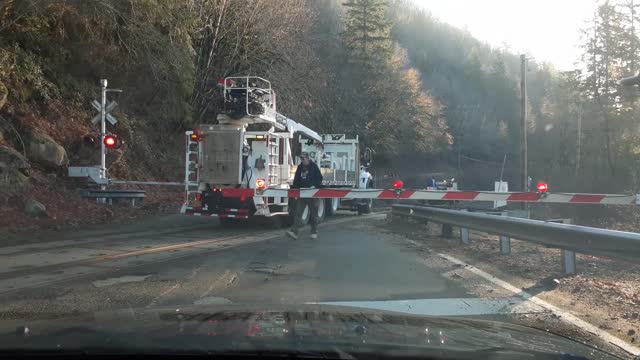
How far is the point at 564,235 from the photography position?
8.16 metres

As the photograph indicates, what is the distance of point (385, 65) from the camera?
193 feet

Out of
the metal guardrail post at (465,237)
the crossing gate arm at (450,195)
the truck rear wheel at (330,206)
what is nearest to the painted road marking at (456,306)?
the metal guardrail post at (465,237)

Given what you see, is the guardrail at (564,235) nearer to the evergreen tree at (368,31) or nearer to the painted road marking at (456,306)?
the painted road marking at (456,306)

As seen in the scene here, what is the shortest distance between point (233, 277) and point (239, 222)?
10313 millimetres

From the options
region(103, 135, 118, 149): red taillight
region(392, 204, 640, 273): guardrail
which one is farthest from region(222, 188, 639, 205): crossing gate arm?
region(103, 135, 118, 149): red taillight

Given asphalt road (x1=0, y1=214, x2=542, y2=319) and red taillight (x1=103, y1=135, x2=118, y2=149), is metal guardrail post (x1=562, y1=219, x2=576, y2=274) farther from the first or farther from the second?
red taillight (x1=103, y1=135, x2=118, y2=149)

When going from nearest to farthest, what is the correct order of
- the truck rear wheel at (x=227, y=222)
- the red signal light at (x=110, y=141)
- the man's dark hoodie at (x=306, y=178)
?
the man's dark hoodie at (x=306, y=178) < the truck rear wheel at (x=227, y=222) < the red signal light at (x=110, y=141)

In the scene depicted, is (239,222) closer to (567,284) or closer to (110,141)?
(110,141)

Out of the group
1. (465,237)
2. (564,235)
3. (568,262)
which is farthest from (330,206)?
(564,235)

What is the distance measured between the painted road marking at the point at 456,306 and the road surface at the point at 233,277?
1 cm

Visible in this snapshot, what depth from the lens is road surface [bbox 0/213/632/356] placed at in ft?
22.0

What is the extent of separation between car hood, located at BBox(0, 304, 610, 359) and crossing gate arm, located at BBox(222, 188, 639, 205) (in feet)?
33.9

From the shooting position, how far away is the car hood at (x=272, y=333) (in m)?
3.07

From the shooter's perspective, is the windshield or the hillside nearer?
the windshield
